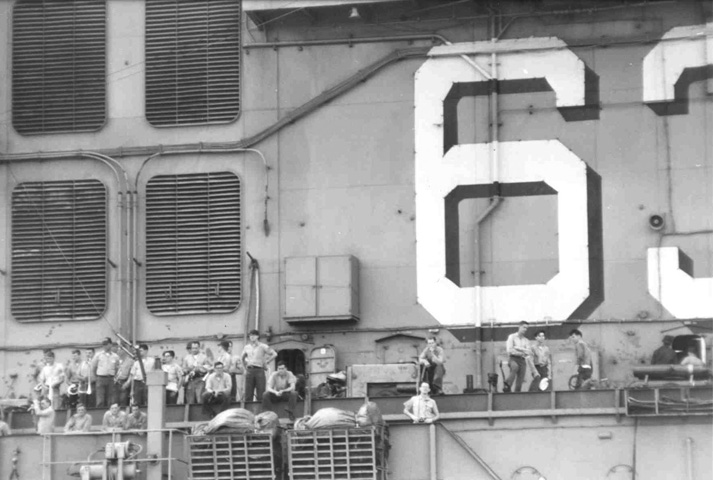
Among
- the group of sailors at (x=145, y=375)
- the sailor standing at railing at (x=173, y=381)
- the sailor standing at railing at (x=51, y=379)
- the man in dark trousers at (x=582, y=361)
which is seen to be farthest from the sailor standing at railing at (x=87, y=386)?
the man in dark trousers at (x=582, y=361)

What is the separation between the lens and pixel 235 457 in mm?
25203

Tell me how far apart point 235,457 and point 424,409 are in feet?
10.6

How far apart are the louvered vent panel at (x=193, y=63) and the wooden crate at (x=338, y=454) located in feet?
26.4

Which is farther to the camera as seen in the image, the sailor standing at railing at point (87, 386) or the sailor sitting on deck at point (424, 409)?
the sailor standing at railing at point (87, 386)

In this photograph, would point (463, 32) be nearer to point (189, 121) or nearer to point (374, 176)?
point (374, 176)

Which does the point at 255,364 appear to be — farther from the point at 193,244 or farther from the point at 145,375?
the point at 193,244

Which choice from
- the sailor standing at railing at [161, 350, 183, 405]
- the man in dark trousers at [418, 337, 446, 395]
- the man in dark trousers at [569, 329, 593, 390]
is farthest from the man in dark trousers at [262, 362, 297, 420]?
the man in dark trousers at [569, 329, 593, 390]

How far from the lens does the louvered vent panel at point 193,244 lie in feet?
98.0

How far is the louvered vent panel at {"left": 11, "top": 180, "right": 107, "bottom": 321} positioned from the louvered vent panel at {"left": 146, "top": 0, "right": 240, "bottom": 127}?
217cm

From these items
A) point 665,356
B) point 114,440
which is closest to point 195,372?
point 114,440

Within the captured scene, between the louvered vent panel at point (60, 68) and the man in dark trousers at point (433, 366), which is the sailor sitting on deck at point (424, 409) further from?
the louvered vent panel at point (60, 68)

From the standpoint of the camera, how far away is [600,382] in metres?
27.5

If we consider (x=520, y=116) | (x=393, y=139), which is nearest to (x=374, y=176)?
(x=393, y=139)

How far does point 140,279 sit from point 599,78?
9745mm
